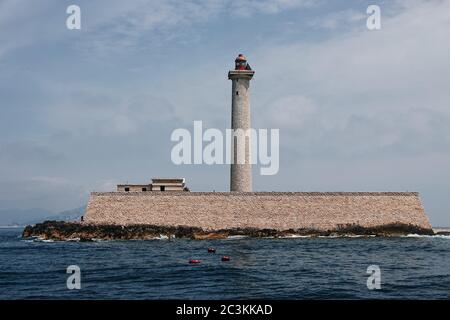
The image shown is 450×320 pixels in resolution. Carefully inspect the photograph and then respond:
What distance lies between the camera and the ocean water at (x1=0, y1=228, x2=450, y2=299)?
1989cm

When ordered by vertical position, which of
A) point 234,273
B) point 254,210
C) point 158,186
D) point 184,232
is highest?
point 158,186

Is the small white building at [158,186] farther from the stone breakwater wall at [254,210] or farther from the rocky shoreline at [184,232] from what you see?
the rocky shoreline at [184,232]

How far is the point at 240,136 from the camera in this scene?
53594 mm

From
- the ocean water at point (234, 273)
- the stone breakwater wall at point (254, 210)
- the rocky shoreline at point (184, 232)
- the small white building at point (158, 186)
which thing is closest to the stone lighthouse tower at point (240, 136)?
the stone breakwater wall at point (254, 210)

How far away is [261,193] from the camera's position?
5262cm

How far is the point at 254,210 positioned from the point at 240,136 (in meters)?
8.15

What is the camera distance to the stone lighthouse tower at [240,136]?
5354 cm

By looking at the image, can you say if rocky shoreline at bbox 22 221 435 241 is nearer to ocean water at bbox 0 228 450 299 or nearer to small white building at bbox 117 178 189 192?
small white building at bbox 117 178 189 192

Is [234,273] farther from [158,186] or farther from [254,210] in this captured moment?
[158,186]

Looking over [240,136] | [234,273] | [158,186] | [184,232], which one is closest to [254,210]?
[184,232]

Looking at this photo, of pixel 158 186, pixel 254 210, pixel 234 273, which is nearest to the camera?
pixel 234 273

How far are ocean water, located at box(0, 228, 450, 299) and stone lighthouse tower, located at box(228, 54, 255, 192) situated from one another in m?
15.0
